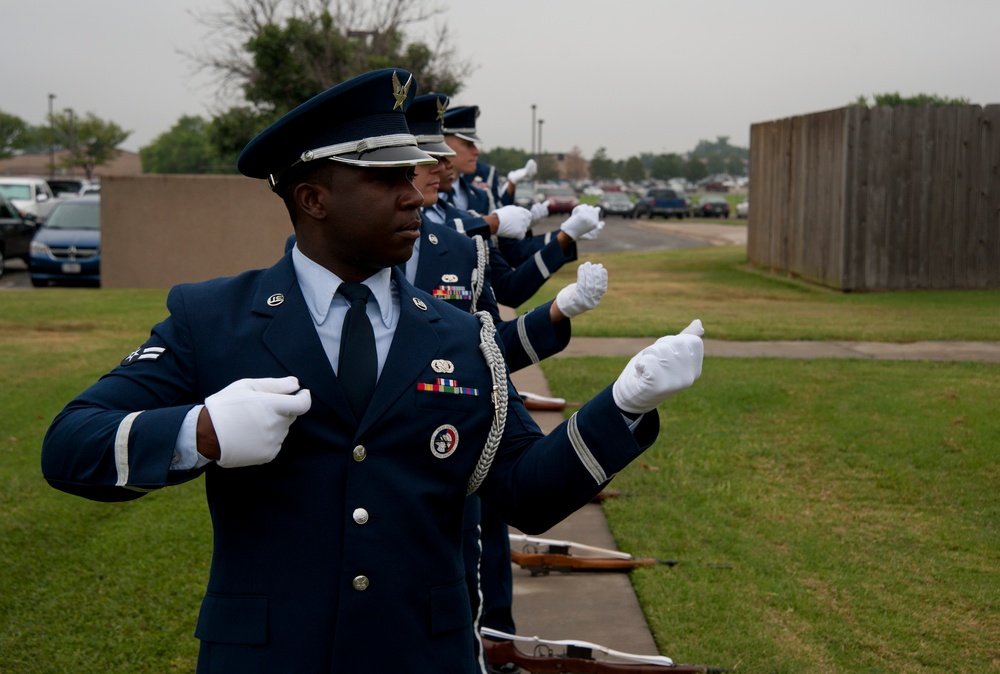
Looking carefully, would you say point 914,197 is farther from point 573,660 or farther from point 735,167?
point 735,167

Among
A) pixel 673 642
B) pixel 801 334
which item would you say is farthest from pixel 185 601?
pixel 801 334

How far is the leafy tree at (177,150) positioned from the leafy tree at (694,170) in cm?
5712

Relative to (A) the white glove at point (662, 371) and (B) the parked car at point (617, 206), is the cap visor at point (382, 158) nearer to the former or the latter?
(A) the white glove at point (662, 371)

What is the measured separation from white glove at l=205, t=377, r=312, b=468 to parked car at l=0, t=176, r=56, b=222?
31039 millimetres

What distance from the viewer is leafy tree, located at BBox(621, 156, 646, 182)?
446ft

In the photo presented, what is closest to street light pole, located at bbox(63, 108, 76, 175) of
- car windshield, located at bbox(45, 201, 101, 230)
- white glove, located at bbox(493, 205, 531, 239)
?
car windshield, located at bbox(45, 201, 101, 230)

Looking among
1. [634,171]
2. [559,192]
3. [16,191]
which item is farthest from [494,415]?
[634,171]

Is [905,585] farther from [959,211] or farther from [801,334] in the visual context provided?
[959,211]

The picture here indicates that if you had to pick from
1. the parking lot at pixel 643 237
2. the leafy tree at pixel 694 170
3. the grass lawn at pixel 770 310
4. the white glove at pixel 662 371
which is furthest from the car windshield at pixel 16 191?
the leafy tree at pixel 694 170

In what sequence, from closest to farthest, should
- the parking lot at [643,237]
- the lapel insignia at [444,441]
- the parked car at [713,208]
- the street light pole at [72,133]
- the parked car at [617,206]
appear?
the lapel insignia at [444,441], the parking lot at [643,237], the parked car at [617,206], the parked car at [713,208], the street light pole at [72,133]

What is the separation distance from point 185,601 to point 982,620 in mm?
3418

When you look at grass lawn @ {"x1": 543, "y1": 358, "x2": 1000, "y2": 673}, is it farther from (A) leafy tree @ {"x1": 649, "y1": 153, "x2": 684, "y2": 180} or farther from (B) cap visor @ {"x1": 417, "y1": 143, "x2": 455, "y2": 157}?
(A) leafy tree @ {"x1": 649, "y1": 153, "x2": 684, "y2": 180}

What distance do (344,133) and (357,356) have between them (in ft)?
1.55

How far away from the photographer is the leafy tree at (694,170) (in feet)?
454
